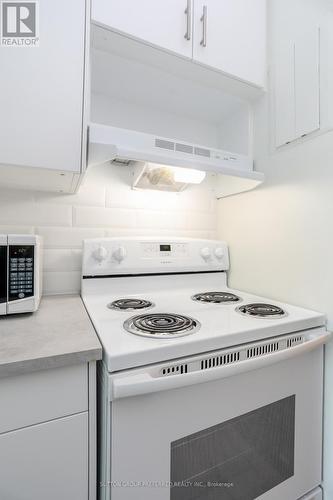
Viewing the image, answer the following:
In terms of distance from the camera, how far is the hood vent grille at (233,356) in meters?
0.61

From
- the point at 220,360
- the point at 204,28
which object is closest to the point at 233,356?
the point at 220,360

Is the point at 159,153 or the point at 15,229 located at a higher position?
the point at 159,153

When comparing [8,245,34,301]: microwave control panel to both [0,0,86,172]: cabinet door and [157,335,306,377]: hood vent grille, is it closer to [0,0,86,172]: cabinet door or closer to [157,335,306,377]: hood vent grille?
[0,0,86,172]: cabinet door

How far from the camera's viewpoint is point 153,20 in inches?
35.0

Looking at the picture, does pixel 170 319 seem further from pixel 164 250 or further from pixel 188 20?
pixel 188 20

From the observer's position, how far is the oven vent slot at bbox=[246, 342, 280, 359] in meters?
0.70

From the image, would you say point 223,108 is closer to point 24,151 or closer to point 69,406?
point 24,151

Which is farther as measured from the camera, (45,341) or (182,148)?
(182,148)

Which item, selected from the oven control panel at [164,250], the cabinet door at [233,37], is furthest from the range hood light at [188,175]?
the cabinet door at [233,37]

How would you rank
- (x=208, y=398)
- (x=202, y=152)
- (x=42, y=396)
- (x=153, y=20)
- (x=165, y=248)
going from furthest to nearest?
1. (x=165, y=248)
2. (x=202, y=152)
3. (x=153, y=20)
4. (x=208, y=398)
5. (x=42, y=396)

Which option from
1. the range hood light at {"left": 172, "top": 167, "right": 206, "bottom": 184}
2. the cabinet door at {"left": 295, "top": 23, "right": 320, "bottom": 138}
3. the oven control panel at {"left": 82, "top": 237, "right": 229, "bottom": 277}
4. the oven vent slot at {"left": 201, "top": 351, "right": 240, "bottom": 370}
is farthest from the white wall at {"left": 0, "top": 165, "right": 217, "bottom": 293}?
the oven vent slot at {"left": 201, "top": 351, "right": 240, "bottom": 370}

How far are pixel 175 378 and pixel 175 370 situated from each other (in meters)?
0.04

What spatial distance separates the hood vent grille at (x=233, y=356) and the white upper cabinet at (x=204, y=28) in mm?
1061

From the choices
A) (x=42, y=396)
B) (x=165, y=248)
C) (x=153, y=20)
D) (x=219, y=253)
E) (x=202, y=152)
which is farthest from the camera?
(x=219, y=253)
